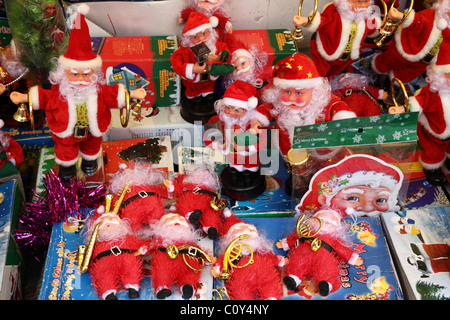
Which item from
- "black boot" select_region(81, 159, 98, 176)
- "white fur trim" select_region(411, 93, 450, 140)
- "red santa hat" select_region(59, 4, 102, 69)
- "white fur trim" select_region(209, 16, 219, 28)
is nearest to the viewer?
"red santa hat" select_region(59, 4, 102, 69)

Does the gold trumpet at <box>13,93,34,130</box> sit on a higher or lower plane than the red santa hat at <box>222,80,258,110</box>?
lower

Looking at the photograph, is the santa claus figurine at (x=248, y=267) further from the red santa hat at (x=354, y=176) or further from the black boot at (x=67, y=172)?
the black boot at (x=67, y=172)

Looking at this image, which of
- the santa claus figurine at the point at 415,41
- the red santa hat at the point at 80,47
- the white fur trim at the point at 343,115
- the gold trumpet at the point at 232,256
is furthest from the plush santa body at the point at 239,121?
the santa claus figurine at the point at 415,41

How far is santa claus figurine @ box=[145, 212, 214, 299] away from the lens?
134 cm

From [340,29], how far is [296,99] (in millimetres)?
506

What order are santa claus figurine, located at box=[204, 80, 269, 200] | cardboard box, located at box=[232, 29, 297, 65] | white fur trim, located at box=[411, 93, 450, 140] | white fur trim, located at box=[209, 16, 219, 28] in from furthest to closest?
cardboard box, located at box=[232, 29, 297, 65], white fur trim, located at box=[209, 16, 219, 28], white fur trim, located at box=[411, 93, 450, 140], santa claus figurine, located at box=[204, 80, 269, 200]

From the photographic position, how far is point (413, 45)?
1.91 metres

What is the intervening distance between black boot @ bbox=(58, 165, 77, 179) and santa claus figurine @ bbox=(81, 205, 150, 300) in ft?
1.08

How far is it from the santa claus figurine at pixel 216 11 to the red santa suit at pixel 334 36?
393 millimetres

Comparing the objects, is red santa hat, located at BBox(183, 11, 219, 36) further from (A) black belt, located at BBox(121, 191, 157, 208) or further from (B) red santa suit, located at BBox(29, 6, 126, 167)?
(A) black belt, located at BBox(121, 191, 157, 208)

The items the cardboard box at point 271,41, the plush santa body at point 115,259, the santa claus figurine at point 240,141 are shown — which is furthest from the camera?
the cardboard box at point 271,41

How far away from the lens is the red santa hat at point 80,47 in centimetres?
144

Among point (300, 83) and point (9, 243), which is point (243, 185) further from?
point (9, 243)

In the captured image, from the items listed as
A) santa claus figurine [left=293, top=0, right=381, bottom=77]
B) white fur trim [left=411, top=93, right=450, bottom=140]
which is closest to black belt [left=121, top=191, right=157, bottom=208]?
santa claus figurine [left=293, top=0, right=381, bottom=77]
